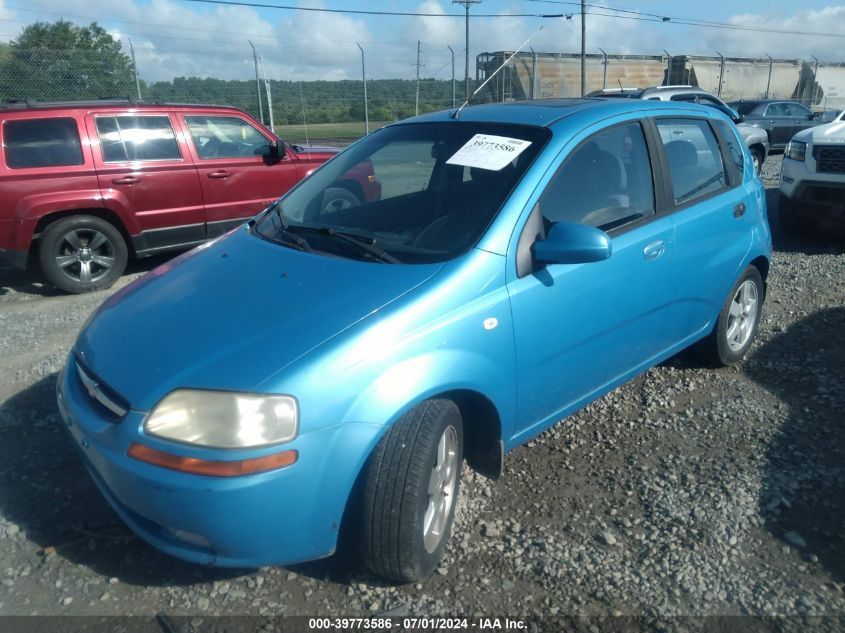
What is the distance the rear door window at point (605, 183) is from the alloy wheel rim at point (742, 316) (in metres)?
1.28

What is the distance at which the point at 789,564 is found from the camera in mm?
2699

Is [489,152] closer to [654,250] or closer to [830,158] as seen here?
[654,250]

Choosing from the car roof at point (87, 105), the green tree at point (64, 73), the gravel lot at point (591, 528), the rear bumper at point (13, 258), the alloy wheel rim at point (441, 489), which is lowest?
the gravel lot at point (591, 528)

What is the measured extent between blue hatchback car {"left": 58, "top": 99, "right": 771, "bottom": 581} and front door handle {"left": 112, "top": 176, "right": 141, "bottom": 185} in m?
3.65

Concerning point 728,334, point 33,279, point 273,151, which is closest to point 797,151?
point 728,334

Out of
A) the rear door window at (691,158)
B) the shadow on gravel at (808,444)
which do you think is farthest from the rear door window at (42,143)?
the shadow on gravel at (808,444)

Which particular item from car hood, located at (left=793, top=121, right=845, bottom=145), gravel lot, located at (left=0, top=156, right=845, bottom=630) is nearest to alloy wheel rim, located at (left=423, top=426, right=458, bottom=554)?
gravel lot, located at (left=0, top=156, right=845, bottom=630)

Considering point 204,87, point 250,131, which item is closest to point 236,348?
point 250,131

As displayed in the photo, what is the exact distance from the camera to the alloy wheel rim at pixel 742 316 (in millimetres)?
4395

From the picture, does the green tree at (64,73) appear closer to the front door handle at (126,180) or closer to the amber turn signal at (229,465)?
the front door handle at (126,180)

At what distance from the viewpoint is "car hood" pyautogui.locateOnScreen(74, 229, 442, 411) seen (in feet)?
7.55

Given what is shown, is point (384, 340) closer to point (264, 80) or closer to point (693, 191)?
point (693, 191)

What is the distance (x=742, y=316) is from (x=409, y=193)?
2.44 m

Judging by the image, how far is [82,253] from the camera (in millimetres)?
6598
